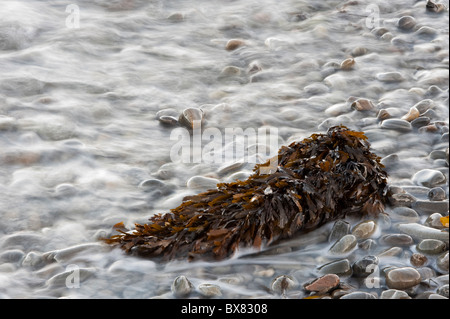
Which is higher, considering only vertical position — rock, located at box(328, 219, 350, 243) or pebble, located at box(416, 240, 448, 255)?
rock, located at box(328, 219, 350, 243)

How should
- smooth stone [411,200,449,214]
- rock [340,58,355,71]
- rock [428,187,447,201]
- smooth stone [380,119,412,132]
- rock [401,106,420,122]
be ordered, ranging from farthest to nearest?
rock [340,58,355,71] → rock [401,106,420,122] → smooth stone [380,119,412,132] → rock [428,187,447,201] → smooth stone [411,200,449,214]

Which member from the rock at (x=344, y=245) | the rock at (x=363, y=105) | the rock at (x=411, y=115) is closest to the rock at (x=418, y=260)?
the rock at (x=344, y=245)

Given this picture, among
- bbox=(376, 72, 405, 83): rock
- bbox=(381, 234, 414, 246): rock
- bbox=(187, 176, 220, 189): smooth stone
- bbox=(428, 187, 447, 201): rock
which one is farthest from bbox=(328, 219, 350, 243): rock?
bbox=(376, 72, 405, 83): rock

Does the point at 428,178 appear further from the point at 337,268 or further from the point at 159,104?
the point at 159,104

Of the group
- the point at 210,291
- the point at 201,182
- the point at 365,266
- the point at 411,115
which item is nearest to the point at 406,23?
the point at 411,115

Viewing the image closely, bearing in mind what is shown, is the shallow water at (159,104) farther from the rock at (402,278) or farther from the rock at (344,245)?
the rock at (402,278)

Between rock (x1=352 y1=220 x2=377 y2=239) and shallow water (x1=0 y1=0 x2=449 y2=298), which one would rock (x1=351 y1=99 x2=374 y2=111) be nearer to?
shallow water (x1=0 y1=0 x2=449 y2=298)

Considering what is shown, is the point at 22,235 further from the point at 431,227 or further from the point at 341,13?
the point at 341,13
